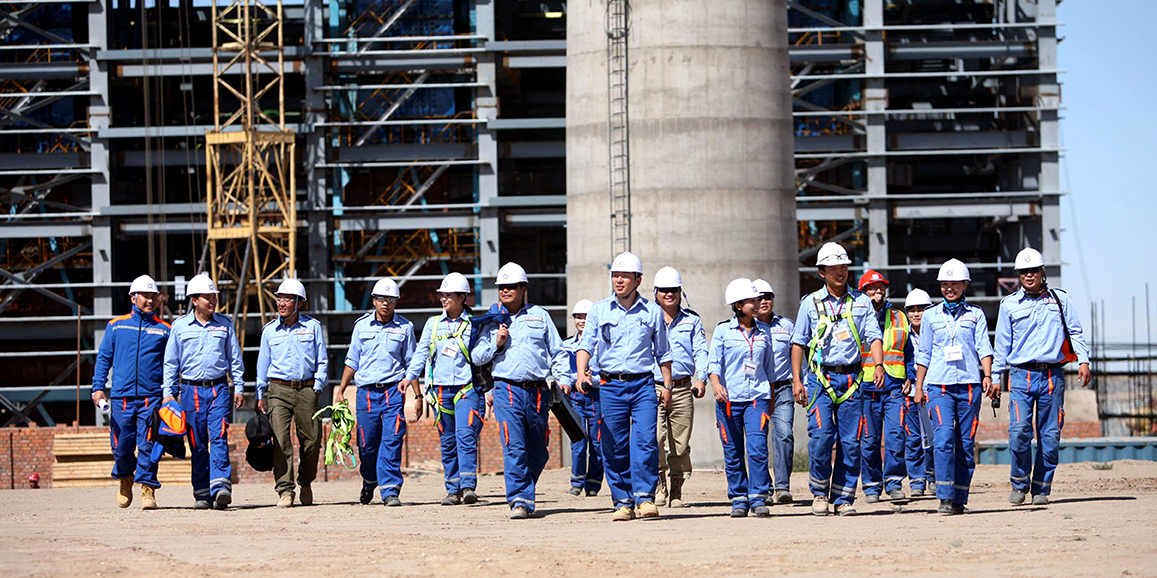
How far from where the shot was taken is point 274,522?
40.7ft

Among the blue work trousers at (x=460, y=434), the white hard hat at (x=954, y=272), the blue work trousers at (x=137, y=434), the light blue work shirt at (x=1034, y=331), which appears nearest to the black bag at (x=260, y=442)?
the blue work trousers at (x=137, y=434)

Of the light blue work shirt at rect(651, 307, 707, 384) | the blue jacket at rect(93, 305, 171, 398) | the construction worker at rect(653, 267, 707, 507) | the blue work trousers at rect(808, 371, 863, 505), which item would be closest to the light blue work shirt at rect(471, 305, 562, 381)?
the light blue work shirt at rect(651, 307, 707, 384)

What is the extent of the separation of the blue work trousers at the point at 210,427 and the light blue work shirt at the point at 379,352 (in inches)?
54.3

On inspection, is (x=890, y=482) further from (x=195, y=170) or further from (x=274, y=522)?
(x=195, y=170)

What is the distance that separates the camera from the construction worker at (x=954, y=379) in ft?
39.3

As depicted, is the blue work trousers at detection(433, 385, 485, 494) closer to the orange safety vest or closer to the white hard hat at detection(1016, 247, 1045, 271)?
the orange safety vest

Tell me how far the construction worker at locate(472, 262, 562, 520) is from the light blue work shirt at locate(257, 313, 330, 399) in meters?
2.68

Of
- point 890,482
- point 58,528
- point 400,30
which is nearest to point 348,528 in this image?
point 58,528

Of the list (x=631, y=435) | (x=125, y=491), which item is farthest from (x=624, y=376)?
(x=125, y=491)

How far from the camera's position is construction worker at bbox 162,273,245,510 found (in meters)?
13.9

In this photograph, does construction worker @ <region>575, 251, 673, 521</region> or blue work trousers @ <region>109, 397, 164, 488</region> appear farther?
blue work trousers @ <region>109, 397, 164, 488</region>

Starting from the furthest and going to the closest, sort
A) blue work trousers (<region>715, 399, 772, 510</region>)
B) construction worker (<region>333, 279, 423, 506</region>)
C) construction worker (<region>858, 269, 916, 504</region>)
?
construction worker (<region>333, 279, 423, 506</region>), construction worker (<region>858, 269, 916, 504</region>), blue work trousers (<region>715, 399, 772, 510</region>)

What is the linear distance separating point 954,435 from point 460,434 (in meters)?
4.30

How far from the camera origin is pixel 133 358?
14.0 metres
